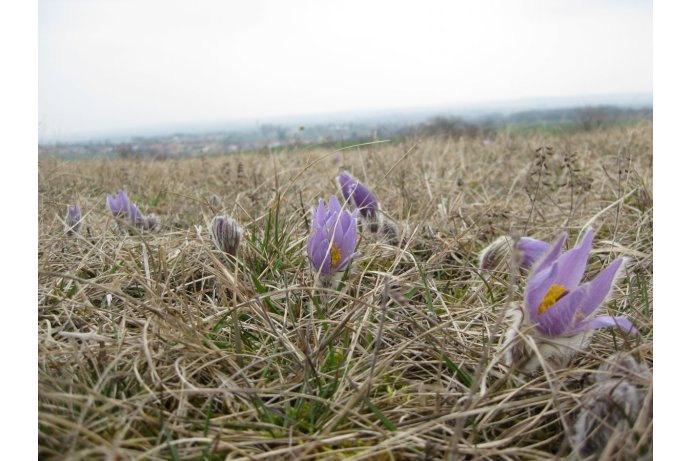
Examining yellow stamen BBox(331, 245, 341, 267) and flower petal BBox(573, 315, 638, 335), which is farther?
yellow stamen BBox(331, 245, 341, 267)

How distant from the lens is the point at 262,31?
1541 millimetres

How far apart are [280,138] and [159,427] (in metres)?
1.94

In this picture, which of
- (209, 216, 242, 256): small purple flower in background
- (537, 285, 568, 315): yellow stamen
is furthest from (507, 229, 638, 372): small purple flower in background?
(209, 216, 242, 256): small purple flower in background

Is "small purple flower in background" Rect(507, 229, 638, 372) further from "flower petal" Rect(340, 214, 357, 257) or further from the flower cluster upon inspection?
the flower cluster

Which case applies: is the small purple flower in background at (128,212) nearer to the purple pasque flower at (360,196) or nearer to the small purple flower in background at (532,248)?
the purple pasque flower at (360,196)

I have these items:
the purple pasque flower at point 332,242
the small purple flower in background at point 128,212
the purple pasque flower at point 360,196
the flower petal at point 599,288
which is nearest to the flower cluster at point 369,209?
the purple pasque flower at point 360,196

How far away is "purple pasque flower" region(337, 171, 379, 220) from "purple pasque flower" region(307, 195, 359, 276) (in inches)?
14.0

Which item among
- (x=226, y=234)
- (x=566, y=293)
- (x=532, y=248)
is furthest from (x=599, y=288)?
(x=226, y=234)

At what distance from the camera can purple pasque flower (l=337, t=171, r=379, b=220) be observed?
62.1 inches

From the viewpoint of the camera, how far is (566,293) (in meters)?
0.92

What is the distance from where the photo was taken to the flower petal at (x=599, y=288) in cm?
89

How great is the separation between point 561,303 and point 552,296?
3 cm
